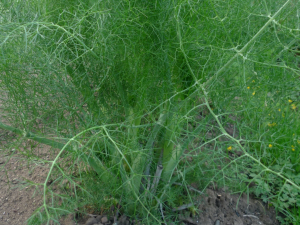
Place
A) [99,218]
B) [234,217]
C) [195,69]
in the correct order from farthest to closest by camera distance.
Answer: [234,217] < [99,218] < [195,69]

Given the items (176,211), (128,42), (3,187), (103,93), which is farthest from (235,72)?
(3,187)

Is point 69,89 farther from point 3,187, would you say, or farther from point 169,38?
point 3,187

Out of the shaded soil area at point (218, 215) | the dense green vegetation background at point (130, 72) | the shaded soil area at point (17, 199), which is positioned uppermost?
the dense green vegetation background at point (130, 72)

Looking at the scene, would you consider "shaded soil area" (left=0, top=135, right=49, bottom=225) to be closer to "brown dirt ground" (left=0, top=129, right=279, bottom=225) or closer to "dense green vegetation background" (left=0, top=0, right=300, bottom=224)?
"brown dirt ground" (left=0, top=129, right=279, bottom=225)

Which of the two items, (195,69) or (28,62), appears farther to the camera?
(195,69)

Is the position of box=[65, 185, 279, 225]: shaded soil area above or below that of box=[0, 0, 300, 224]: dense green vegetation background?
below

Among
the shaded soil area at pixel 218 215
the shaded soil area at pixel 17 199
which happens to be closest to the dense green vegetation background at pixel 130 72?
the shaded soil area at pixel 218 215

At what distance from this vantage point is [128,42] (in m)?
1.41

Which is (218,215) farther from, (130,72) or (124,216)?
(130,72)

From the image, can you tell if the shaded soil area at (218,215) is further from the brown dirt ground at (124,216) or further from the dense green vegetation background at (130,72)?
the dense green vegetation background at (130,72)

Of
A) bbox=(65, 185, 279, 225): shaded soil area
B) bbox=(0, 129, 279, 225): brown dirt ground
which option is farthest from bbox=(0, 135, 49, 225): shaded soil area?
bbox=(65, 185, 279, 225): shaded soil area

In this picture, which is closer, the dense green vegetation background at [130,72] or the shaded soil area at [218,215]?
the dense green vegetation background at [130,72]

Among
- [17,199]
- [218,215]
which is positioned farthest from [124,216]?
[17,199]

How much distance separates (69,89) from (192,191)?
3.35 ft
